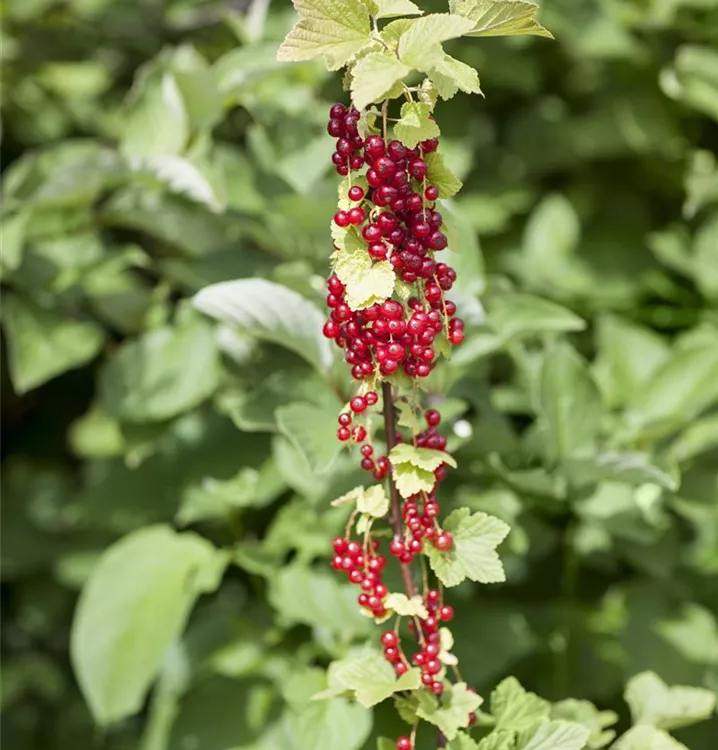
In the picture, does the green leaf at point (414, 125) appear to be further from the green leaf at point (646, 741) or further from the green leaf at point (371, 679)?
the green leaf at point (646, 741)

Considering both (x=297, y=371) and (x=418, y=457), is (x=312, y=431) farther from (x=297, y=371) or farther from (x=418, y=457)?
(x=297, y=371)

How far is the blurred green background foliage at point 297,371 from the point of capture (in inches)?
39.1

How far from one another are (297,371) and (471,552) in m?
0.51

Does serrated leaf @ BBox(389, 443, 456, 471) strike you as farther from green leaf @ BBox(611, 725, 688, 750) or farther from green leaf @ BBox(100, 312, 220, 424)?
green leaf @ BBox(100, 312, 220, 424)

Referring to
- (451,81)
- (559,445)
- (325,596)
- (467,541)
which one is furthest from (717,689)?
(451,81)

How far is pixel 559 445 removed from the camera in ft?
3.24

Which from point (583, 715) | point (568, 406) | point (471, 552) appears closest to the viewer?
point (471, 552)

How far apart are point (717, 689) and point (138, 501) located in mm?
706

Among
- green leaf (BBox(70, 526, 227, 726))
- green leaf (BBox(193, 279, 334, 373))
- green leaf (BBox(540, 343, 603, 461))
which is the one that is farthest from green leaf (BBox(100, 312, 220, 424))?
green leaf (BBox(540, 343, 603, 461))

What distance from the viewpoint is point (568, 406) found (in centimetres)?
101

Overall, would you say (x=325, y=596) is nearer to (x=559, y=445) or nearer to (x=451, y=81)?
(x=559, y=445)

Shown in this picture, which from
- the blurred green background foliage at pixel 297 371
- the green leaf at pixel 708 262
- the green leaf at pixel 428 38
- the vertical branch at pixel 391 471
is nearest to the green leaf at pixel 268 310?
the blurred green background foliage at pixel 297 371

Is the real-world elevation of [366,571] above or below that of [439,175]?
below

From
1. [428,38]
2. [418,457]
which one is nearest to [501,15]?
[428,38]
